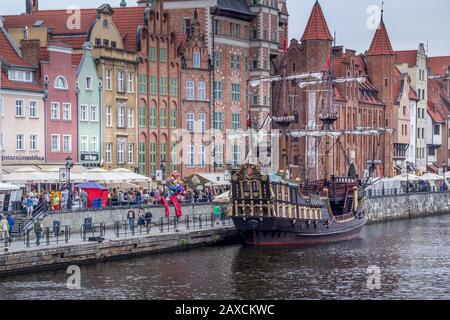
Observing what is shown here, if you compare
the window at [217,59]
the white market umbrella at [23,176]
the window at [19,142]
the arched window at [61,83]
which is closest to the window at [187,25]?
the window at [217,59]

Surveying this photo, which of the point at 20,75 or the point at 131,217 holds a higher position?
the point at 20,75

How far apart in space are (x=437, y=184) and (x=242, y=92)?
1162 inches

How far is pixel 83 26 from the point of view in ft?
299

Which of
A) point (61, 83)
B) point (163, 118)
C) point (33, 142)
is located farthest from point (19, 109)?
point (163, 118)

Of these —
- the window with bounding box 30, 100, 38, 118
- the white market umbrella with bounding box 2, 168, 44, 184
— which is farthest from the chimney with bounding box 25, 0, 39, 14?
the white market umbrella with bounding box 2, 168, 44, 184

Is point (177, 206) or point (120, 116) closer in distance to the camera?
point (177, 206)

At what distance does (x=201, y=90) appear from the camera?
340 feet

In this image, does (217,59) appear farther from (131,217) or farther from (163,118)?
(131,217)

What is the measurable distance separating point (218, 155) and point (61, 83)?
2285cm

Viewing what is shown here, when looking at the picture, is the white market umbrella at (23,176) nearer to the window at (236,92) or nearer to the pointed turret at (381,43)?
the window at (236,92)

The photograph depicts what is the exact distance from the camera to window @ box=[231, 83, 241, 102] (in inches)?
4255

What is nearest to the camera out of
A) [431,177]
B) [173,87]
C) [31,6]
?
[173,87]
